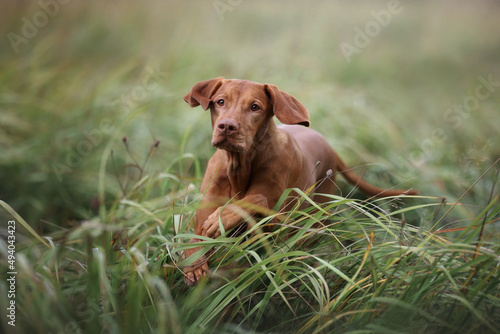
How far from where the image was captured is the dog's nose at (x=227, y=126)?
2.28 metres

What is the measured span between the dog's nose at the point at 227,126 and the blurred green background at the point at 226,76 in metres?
0.87

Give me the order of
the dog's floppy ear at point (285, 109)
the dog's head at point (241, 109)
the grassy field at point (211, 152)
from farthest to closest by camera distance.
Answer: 1. the dog's floppy ear at point (285, 109)
2. the dog's head at point (241, 109)
3. the grassy field at point (211, 152)

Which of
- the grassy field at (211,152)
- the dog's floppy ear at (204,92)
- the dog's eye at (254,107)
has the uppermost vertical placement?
the dog's floppy ear at (204,92)

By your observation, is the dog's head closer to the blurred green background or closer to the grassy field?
the grassy field

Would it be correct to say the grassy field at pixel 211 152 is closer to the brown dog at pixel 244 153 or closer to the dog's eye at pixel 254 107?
the brown dog at pixel 244 153

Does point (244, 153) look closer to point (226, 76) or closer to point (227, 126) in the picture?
point (227, 126)

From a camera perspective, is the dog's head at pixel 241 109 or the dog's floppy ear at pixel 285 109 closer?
the dog's head at pixel 241 109

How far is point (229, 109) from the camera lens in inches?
94.5

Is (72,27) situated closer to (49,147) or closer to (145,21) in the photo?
(145,21)

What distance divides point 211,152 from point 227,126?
2018mm

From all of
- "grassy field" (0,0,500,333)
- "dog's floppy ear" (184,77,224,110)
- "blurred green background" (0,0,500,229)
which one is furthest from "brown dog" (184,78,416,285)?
"blurred green background" (0,0,500,229)

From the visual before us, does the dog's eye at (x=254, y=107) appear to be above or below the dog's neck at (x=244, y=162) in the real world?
above

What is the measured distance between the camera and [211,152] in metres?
4.29

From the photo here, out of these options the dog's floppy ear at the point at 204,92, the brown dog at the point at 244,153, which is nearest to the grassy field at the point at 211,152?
the brown dog at the point at 244,153
